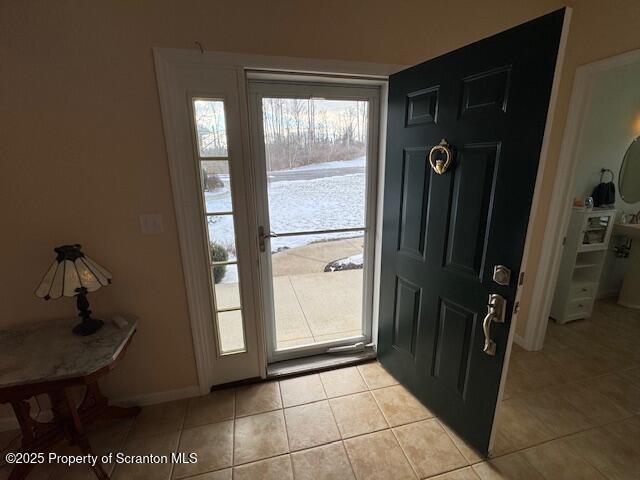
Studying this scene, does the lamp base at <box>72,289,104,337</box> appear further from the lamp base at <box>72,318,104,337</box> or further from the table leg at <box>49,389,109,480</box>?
the table leg at <box>49,389,109,480</box>

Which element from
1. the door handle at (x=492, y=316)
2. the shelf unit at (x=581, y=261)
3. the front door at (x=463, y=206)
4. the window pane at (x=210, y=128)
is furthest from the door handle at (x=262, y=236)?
the shelf unit at (x=581, y=261)

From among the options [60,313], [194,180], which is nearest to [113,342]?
[60,313]

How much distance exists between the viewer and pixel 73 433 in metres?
1.43

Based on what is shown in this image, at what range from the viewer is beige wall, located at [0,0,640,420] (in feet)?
4.19

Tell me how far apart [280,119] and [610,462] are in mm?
Answer: 2543

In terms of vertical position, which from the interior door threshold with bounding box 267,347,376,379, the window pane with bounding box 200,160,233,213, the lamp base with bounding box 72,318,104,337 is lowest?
the interior door threshold with bounding box 267,347,376,379

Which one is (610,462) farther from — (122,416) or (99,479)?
(122,416)

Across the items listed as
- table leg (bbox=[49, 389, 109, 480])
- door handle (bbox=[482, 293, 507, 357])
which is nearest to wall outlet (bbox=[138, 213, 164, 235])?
table leg (bbox=[49, 389, 109, 480])

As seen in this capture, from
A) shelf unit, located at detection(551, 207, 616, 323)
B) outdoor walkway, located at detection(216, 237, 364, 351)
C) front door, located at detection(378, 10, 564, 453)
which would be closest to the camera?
front door, located at detection(378, 10, 564, 453)

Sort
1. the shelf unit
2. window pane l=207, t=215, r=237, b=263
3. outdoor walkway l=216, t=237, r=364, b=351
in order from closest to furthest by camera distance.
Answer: window pane l=207, t=215, r=237, b=263, outdoor walkway l=216, t=237, r=364, b=351, the shelf unit

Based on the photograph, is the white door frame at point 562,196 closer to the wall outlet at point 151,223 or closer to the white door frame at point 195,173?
the white door frame at point 195,173

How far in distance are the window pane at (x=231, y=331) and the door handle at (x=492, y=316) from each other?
1.40 metres

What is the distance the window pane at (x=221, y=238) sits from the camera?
1.68 metres

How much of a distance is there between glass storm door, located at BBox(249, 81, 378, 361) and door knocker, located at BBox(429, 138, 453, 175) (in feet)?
1.90
